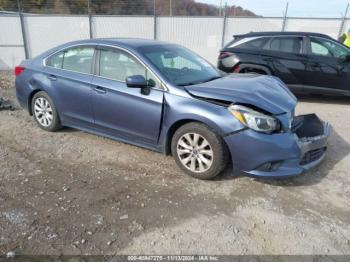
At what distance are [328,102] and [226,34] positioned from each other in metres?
6.24

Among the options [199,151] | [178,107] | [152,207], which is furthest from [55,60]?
[152,207]

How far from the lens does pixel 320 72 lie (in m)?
7.45

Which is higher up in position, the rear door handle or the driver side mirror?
the driver side mirror

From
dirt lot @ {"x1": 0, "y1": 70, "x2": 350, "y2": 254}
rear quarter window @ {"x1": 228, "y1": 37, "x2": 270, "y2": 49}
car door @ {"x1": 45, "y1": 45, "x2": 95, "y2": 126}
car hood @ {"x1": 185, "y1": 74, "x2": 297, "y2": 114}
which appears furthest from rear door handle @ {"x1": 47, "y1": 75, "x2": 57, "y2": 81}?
rear quarter window @ {"x1": 228, "y1": 37, "x2": 270, "y2": 49}

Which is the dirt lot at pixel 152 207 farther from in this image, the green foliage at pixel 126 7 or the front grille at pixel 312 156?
the green foliage at pixel 126 7

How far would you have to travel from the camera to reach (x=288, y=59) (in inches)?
301

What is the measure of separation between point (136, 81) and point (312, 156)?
229cm

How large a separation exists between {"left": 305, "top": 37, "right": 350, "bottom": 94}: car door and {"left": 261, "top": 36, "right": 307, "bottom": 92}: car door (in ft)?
0.57

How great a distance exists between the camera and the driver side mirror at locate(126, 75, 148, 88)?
155 inches

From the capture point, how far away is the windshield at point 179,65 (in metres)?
4.16

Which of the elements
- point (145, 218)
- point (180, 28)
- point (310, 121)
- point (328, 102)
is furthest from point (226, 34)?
point (145, 218)

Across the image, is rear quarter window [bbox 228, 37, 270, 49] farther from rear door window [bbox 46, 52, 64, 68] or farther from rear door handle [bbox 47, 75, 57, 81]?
rear door handle [bbox 47, 75, 57, 81]

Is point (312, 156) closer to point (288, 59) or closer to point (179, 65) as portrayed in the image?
point (179, 65)

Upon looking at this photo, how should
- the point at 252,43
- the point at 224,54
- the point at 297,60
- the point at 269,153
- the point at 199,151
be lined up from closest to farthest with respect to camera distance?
1. the point at 269,153
2. the point at 199,151
3. the point at 297,60
4. the point at 252,43
5. the point at 224,54
